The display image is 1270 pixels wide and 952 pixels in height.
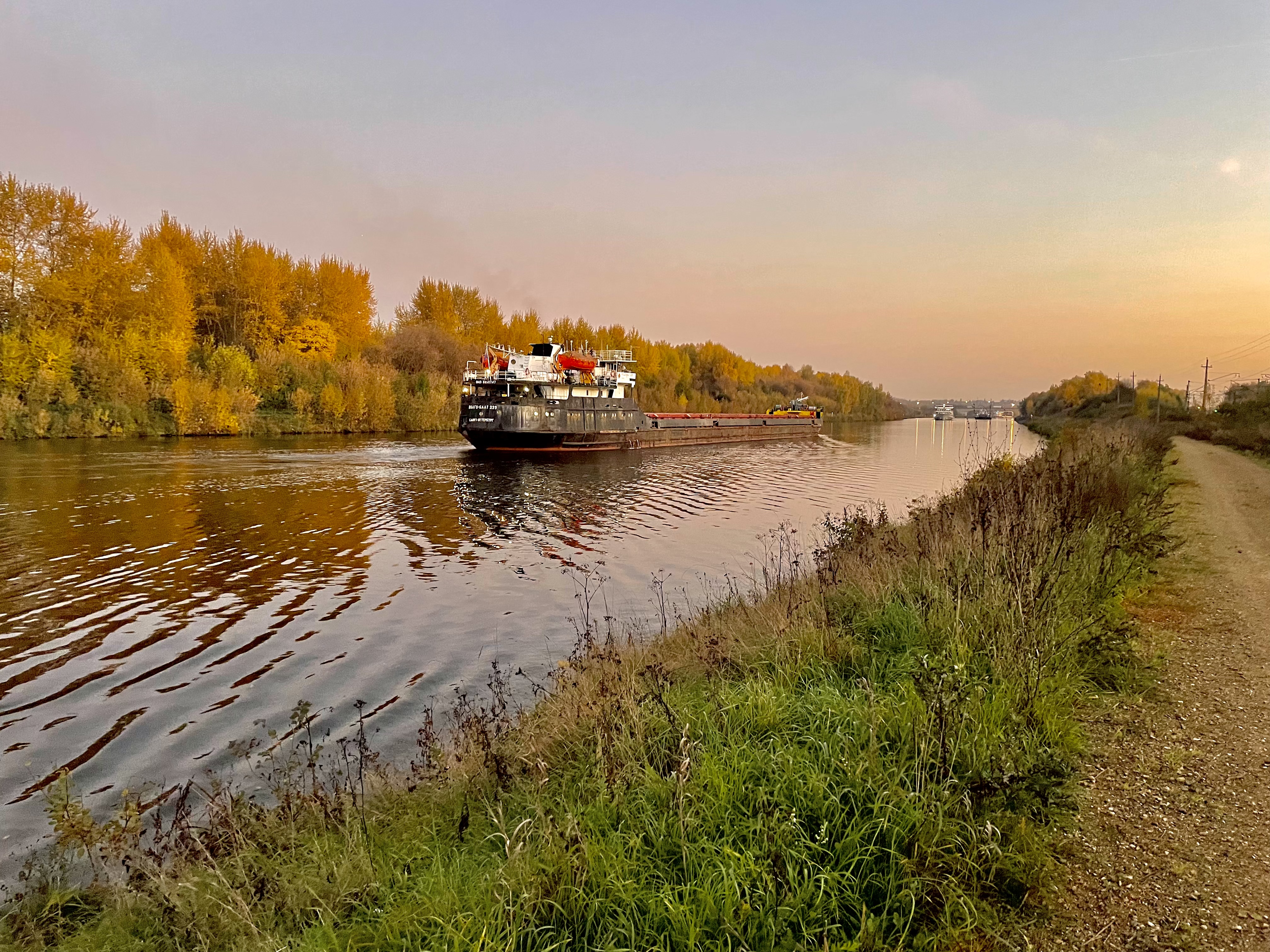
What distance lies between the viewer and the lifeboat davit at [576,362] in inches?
1671

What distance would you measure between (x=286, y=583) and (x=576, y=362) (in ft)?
106

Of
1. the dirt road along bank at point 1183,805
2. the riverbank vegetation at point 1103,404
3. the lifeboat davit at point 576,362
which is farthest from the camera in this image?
the riverbank vegetation at point 1103,404

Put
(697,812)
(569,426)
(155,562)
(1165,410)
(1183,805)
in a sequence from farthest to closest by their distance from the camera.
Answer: (1165,410) → (569,426) → (155,562) → (1183,805) → (697,812)

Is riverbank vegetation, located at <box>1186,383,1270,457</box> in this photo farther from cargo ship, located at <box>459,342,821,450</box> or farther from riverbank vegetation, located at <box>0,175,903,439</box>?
riverbank vegetation, located at <box>0,175,903,439</box>

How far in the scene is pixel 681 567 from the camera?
13703 mm

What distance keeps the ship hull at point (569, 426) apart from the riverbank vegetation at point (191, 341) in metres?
16.4

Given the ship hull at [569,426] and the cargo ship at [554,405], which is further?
the cargo ship at [554,405]

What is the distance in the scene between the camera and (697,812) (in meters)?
3.58

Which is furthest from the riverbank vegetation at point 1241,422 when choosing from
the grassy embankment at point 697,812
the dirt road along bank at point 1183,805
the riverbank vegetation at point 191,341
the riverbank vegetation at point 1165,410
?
the riverbank vegetation at point 191,341

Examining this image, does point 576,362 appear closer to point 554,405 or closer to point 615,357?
point 615,357

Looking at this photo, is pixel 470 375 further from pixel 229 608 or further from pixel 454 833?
pixel 454 833

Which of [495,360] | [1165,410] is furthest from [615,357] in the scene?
A: [1165,410]

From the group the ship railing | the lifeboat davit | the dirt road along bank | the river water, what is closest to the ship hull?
the lifeboat davit

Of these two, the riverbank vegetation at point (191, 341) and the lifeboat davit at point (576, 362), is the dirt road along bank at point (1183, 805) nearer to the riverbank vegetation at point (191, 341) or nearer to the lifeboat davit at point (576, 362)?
the lifeboat davit at point (576, 362)
